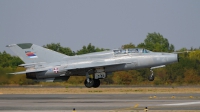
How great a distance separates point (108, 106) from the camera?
67.7ft

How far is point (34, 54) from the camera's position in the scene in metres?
34.0

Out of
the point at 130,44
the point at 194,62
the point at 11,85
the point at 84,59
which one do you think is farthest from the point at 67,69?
the point at 130,44

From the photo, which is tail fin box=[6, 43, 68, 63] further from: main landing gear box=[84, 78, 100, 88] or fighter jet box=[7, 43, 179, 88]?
main landing gear box=[84, 78, 100, 88]

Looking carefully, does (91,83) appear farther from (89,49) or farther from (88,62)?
(89,49)

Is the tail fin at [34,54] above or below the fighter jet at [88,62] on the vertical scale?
above

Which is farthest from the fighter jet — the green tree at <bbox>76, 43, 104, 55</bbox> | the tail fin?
the green tree at <bbox>76, 43, 104, 55</bbox>

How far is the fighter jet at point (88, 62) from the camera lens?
1302 inches

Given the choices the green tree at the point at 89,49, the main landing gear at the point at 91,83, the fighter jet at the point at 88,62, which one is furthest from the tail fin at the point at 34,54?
the green tree at the point at 89,49

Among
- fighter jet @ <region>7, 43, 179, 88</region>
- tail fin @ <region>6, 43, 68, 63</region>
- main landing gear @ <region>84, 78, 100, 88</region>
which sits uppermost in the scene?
tail fin @ <region>6, 43, 68, 63</region>

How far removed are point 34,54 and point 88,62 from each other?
383 cm

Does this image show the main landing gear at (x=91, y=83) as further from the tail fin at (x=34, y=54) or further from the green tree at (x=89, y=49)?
the green tree at (x=89, y=49)

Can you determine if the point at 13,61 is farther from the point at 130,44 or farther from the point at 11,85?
the point at 130,44

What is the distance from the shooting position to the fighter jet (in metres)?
33.1

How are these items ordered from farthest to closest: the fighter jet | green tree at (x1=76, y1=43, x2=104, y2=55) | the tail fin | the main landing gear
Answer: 1. green tree at (x1=76, y1=43, x2=104, y2=55)
2. the tail fin
3. the main landing gear
4. the fighter jet
